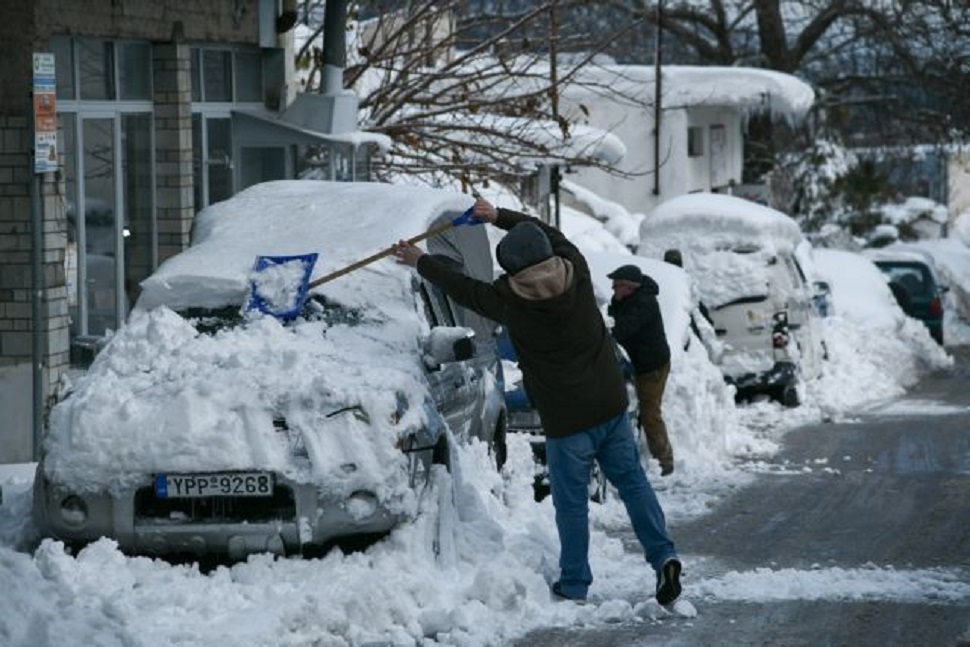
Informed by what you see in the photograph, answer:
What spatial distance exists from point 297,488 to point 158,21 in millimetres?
9041

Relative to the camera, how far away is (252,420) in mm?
10078

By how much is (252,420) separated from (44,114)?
15.6ft

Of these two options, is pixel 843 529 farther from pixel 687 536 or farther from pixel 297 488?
pixel 297 488

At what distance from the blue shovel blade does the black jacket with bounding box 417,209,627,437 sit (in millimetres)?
1303

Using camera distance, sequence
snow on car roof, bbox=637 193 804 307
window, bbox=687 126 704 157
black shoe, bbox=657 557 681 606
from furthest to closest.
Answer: window, bbox=687 126 704 157
snow on car roof, bbox=637 193 804 307
black shoe, bbox=657 557 681 606

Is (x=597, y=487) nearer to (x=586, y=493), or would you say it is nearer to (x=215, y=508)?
(x=586, y=493)

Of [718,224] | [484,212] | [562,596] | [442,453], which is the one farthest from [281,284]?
[718,224]

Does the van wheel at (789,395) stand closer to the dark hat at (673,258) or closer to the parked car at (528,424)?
the dark hat at (673,258)

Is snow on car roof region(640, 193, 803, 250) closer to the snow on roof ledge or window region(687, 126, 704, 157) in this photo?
the snow on roof ledge

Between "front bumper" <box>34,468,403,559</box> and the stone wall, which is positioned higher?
the stone wall

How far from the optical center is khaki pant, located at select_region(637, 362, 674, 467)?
619 inches

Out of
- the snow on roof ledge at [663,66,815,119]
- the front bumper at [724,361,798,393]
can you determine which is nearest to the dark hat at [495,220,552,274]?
the front bumper at [724,361,798,393]

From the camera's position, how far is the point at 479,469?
38.3ft

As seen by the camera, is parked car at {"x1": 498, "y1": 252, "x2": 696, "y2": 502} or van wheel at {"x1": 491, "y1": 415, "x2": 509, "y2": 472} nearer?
Result: van wheel at {"x1": 491, "y1": 415, "x2": 509, "y2": 472}
